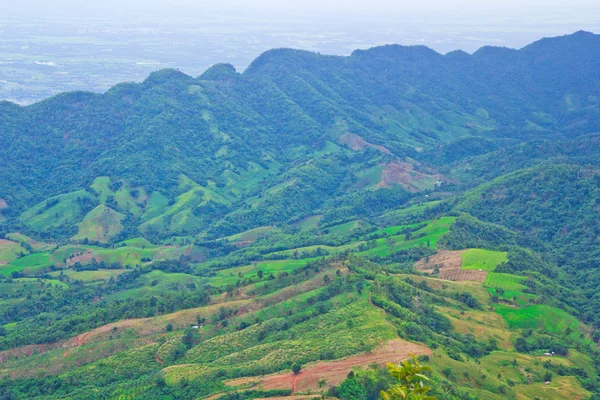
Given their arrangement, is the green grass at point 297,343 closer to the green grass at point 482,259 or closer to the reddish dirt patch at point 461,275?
the reddish dirt patch at point 461,275

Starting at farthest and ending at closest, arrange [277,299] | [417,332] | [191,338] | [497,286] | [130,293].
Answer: [130,293], [497,286], [277,299], [191,338], [417,332]

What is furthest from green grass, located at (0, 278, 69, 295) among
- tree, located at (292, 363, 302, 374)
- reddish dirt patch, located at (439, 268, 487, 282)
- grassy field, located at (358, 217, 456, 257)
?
reddish dirt patch, located at (439, 268, 487, 282)

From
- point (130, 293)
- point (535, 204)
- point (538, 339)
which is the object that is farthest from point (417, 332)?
point (535, 204)

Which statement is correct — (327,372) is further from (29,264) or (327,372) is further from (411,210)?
(411,210)

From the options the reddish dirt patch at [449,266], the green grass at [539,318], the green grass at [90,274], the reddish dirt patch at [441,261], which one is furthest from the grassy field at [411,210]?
the green grass at [90,274]

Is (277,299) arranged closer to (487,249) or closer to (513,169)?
(487,249)
